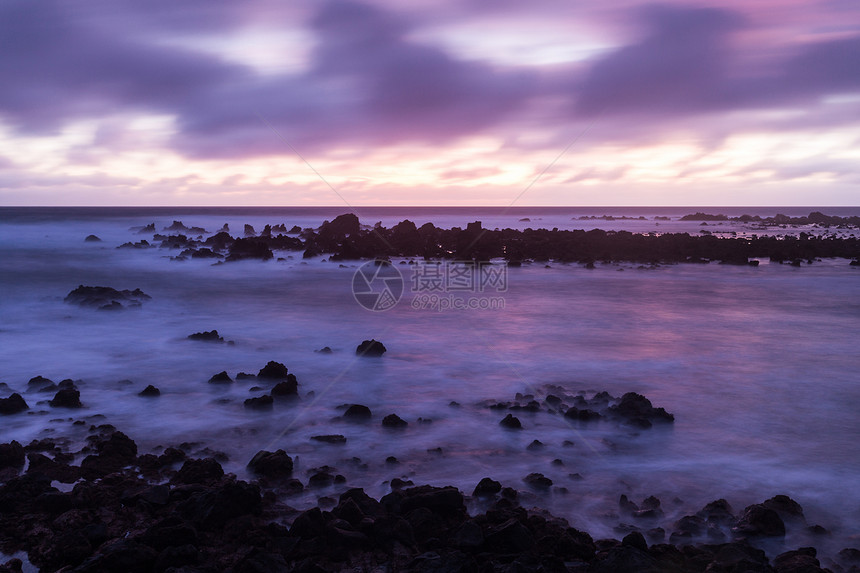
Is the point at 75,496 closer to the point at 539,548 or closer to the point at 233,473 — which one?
the point at 233,473

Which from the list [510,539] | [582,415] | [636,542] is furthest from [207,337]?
[636,542]

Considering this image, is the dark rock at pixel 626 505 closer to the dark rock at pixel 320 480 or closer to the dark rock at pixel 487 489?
the dark rock at pixel 487 489

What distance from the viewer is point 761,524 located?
16.0 feet

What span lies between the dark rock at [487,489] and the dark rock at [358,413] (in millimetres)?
2478

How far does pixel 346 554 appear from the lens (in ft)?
14.4

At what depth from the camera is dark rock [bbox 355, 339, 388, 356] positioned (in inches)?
443

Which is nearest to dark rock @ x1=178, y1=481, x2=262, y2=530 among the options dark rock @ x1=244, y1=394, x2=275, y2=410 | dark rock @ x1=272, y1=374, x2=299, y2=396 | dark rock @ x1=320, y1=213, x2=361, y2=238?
dark rock @ x1=244, y1=394, x2=275, y2=410

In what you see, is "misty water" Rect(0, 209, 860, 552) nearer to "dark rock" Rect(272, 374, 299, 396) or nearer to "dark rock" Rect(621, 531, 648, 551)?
"dark rock" Rect(272, 374, 299, 396)

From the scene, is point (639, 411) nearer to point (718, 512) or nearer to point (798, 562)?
point (718, 512)

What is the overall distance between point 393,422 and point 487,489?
2.11 m

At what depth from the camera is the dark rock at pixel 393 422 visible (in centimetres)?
732

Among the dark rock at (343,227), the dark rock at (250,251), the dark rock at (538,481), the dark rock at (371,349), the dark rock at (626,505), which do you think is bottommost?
the dark rock at (626,505)

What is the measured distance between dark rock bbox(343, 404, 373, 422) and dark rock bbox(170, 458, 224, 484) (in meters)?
2.18

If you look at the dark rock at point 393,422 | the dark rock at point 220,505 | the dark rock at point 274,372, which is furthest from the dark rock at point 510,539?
the dark rock at point 274,372
